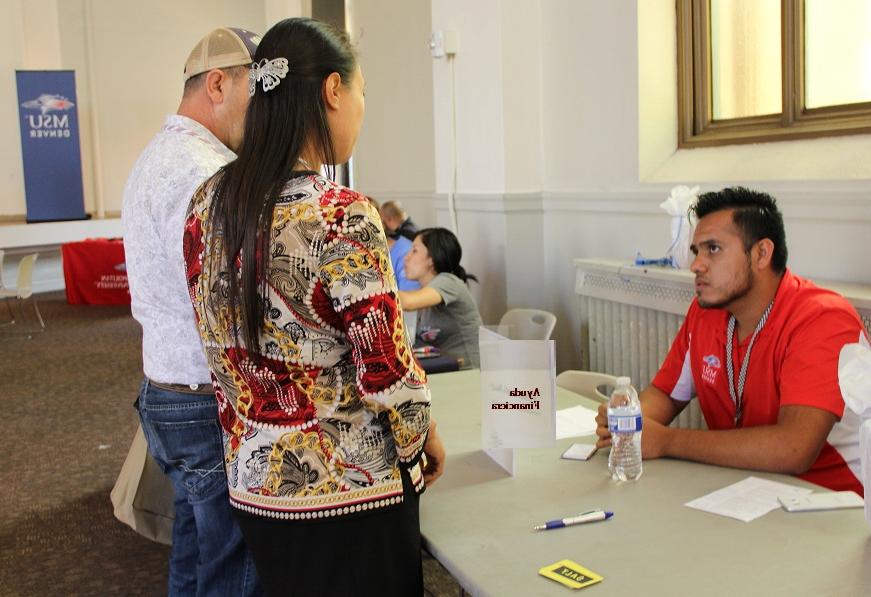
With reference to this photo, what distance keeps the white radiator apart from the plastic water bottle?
4.71ft

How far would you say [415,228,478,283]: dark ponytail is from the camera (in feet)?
13.5

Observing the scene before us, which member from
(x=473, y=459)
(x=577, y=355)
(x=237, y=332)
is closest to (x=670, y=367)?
(x=473, y=459)

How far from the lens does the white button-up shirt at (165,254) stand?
1.83m

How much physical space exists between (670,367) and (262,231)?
56.7 inches

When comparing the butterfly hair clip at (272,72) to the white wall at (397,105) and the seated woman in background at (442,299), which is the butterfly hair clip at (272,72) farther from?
the white wall at (397,105)

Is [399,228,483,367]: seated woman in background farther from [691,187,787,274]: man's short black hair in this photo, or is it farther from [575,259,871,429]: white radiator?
[691,187,787,274]: man's short black hair

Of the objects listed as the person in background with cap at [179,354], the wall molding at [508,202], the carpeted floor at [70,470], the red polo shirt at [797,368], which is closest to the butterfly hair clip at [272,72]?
the person in background with cap at [179,354]

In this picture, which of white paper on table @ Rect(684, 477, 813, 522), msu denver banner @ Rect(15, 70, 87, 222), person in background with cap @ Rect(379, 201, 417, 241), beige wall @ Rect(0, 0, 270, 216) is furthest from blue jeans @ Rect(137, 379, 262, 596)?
beige wall @ Rect(0, 0, 270, 216)

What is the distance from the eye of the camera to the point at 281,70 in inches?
56.0

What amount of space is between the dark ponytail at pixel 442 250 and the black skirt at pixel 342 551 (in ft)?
8.83

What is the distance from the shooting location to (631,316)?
372 centimetres

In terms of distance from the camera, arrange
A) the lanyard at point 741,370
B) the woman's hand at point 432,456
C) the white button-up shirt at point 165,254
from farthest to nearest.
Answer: the lanyard at point 741,370 → the white button-up shirt at point 165,254 → the woman's hand at point 432,456

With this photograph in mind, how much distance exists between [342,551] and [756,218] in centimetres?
141

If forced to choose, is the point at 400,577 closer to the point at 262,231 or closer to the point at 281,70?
the point at 262,231
